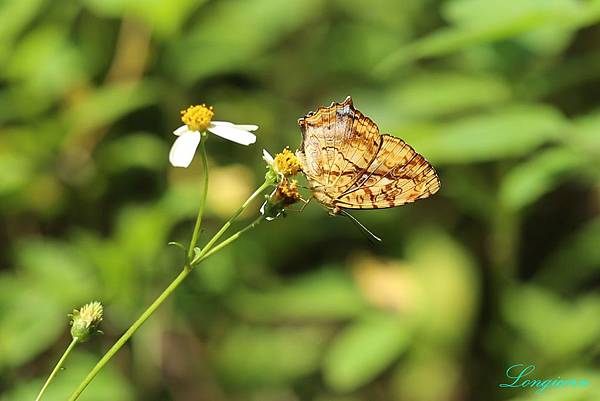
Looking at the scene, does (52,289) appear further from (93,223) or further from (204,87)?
(204,87)

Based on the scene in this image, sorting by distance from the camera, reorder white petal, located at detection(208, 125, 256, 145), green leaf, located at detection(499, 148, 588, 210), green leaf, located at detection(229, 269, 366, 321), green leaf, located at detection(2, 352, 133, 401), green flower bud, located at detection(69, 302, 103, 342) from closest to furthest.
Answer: green flower bud, located at detection(69, 302, 103, 342)
white petal, located at detection(208, 125, 256, 145)
green leaf, located at detection(499, 148, 588, 210)
green leaf, located at detection(2, 352, 133, 401)
green leaf, located at detection(229, 269, 366, 321)

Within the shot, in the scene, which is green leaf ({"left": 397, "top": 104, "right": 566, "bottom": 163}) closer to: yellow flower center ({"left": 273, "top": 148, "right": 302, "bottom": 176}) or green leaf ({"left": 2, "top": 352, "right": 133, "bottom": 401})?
yellow flower center ({"left": 273, "top": 148, "right": 302, "bottom": 176})

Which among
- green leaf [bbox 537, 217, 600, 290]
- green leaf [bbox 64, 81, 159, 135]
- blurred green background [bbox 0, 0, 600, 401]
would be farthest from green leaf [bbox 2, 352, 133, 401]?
green leaf [bbox 537, 217, 600, 290]

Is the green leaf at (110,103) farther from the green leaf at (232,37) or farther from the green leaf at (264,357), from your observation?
the green leaf at (264,357)

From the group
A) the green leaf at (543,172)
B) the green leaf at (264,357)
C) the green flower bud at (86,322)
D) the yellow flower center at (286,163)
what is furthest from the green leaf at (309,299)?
the green flower bud at (86,322)

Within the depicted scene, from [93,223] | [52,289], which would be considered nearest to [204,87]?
[93,223]

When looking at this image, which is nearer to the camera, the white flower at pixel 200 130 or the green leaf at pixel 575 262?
the white flower at pixel 200 130
